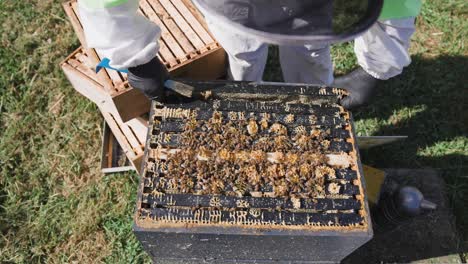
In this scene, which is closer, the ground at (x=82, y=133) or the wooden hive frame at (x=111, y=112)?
the wooden hive frame at (x=111, y=112)

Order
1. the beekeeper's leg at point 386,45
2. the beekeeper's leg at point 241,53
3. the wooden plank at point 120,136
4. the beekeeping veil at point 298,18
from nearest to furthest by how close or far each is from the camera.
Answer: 1. the beekeeping veil at point 298,18
2. the beekeeper's leg at point 386,45
3. the beekeeper's leg at point 241,53
4. the wooden plank at point 120,136

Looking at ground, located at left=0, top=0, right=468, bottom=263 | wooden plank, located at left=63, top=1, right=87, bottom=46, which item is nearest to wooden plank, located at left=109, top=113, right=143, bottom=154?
ground, located at left=0, top=0, right=468, bottom=263

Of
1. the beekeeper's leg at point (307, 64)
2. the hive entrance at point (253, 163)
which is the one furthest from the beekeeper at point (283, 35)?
the hive entrance at point (253, 163)

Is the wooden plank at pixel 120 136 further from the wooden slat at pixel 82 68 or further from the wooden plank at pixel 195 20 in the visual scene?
the wooden plank at pixel 195 20

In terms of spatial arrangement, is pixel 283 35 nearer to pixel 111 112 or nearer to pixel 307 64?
pixel 307 64

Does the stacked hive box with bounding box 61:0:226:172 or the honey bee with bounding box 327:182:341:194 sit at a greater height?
the stacked hive box with bounding box 61:0:226:172

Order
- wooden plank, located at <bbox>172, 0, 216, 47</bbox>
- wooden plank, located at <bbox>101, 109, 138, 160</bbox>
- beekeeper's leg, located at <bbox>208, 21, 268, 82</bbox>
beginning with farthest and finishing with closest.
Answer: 1. wooden plank, located at <bbox>101, 109, 138, 160</bbox>
2. wooden plank, located at <bbox>172, 0, 216, 47</bbox>
3. beekeeper's leg, located at <bbox>208, 21, 268, 82</bbox>

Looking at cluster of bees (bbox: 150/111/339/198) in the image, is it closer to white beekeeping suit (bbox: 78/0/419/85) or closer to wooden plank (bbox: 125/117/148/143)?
white beekeeping suit (bbox: 78/0/419/85)
